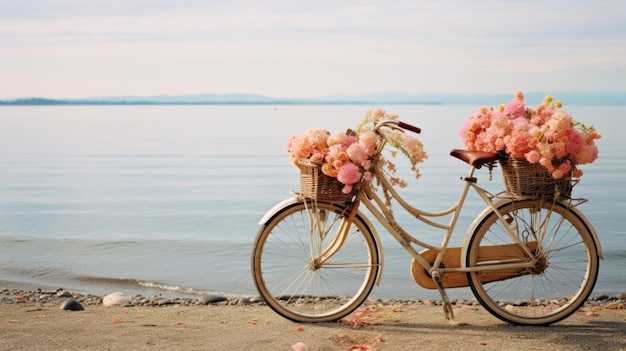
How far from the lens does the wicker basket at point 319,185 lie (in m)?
5.67

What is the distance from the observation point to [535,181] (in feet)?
18.5

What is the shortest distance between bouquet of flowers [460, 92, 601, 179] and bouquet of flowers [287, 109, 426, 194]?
1.76 feet

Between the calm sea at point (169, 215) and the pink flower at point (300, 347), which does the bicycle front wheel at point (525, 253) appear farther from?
the calm sea at point (169, 215)

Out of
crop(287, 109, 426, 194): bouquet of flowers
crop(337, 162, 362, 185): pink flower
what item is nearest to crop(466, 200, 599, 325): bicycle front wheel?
crop(287, 109, 426, 194): bouquet of flowers

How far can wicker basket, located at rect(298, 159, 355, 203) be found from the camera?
567cm

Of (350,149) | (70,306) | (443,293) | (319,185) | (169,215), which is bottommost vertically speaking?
(169,215)

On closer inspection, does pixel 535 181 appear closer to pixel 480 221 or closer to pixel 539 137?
pixel 539 137

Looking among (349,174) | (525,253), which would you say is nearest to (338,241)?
(349,174)

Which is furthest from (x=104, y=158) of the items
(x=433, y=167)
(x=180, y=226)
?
(x=180, y=226)

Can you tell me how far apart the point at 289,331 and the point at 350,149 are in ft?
4.66

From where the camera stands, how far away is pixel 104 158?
94.1 feet

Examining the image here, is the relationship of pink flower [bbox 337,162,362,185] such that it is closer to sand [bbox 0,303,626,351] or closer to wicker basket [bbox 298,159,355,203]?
wicker basket [bbox 298,159,355,203]

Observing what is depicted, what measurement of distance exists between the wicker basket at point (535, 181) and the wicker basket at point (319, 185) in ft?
3.94

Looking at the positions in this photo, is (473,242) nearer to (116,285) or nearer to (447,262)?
(447,262)
